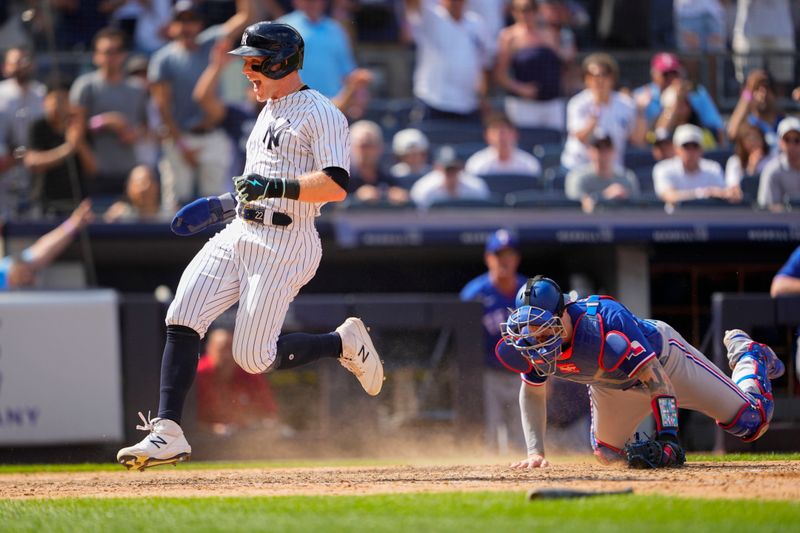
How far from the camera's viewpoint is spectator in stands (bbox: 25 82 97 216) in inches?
400

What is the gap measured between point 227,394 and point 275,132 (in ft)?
12.7

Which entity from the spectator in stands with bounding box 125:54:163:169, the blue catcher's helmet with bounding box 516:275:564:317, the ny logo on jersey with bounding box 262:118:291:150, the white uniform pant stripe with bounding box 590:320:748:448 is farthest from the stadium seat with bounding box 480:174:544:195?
the ny logo on jersey with bounding box 262:118:291:150

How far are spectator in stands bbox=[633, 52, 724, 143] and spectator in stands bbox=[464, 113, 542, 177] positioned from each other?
135 cm

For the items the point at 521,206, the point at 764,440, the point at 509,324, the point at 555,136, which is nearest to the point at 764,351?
the point at 509,324

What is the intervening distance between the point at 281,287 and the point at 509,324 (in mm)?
1019

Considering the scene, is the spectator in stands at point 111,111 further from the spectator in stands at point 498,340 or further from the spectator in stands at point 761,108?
the spectator in stands at point 761,108

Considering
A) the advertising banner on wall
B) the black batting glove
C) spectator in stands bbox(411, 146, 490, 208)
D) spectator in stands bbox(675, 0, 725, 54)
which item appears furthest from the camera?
spectator in stands bbox(675, 0, 725, 54)

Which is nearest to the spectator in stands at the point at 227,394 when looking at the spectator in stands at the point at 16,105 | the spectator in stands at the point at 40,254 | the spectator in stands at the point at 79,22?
the spectator in stands at the point at 40,254

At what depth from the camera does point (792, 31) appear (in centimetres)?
1222

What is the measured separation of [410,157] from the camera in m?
10.6

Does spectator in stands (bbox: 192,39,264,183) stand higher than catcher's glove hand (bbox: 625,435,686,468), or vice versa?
spectator in stands (bbox: 192,39,264,183)

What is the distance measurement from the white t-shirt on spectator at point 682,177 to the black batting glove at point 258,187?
18.7 feet

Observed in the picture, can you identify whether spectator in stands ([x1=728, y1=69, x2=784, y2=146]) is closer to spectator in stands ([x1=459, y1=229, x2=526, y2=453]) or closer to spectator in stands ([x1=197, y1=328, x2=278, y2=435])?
spectator in stands ([x1=459, y1=229, x2=526, y2=453])

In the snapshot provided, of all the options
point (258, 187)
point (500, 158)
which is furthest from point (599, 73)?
point (258, 187)
